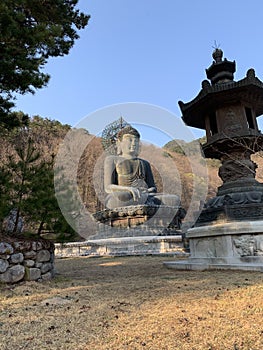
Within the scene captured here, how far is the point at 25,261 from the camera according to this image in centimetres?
393

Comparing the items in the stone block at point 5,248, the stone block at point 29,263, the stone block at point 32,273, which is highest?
the stone block at point 5,248

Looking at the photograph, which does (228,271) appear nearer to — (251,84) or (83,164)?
(251,84)

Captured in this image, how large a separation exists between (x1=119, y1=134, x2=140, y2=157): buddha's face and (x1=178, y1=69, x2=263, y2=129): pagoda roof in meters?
6.17

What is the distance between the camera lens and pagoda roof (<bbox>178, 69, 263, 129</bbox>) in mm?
4992

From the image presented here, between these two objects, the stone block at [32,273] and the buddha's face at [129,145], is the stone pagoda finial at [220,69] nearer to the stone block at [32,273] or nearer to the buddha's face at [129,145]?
the stone block at [32,273]

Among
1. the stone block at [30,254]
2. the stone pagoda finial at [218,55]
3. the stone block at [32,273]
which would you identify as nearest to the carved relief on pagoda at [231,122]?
the stone pagoda finial at [218,55]

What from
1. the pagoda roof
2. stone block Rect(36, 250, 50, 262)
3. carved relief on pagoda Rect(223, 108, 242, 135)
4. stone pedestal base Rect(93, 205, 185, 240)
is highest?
the pagoda roof

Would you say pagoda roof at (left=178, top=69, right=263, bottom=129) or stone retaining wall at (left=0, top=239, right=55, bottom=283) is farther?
pagoda roof at (left=178, top=69, right=263, bottom=129)

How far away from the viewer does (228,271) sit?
417 centimetres

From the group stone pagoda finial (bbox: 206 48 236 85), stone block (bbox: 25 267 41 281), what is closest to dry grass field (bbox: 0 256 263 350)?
stone block (bbox: 25 267 41 281)

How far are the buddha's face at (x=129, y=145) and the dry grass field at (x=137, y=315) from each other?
28.3 feet

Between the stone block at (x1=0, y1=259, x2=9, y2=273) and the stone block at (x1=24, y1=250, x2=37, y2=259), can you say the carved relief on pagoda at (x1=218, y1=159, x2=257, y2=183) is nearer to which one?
the stone block at (x1=24, y1=250, x2=37, y2=259)

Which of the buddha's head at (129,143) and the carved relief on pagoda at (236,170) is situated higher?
the buddha's head at (129,143)

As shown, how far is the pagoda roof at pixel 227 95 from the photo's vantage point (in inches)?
197
